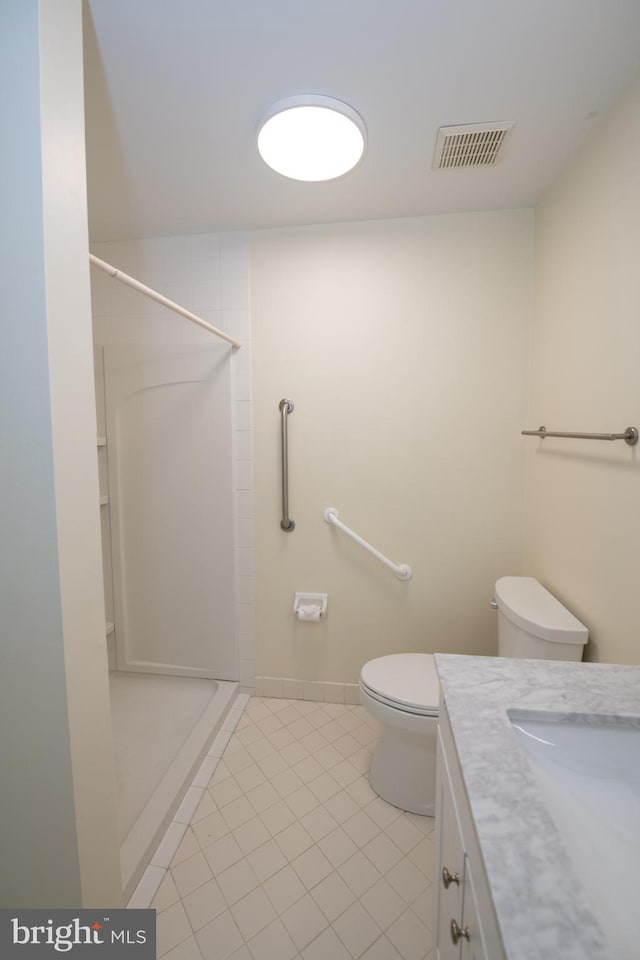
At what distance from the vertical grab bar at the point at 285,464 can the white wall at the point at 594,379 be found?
1088 mm

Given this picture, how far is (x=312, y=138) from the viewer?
1.28m

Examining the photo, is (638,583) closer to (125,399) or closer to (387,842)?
(387,842)

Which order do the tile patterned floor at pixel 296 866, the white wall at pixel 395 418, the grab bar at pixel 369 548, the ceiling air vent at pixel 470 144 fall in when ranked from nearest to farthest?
the tile patterned floor at pixel 296 866 < the ceiling air vent at pixel 470 144 < the white wall at pixel 395 418 < the grab bar at pixel 369 548

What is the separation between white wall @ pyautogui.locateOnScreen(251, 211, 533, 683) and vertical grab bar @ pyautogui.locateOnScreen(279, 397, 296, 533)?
4cm

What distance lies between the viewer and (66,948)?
899 mm

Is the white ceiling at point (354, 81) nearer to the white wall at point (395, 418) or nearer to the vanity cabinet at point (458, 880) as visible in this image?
the white wall at point (395, 418)

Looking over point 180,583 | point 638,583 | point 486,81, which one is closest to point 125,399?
point 180,583

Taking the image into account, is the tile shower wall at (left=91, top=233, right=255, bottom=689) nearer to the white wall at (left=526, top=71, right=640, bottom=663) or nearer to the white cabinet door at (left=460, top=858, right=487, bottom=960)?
the white wall at (left=526, top=71, right=640, bottom=663)

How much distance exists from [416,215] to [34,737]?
2189mm

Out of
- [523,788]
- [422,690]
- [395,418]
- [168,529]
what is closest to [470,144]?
[395,418]

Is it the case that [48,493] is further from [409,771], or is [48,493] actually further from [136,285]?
[409,771]

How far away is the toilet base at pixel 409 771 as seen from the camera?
4.83ft

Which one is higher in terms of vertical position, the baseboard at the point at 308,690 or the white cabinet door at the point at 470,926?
the white cabinet door at the point at 470,926

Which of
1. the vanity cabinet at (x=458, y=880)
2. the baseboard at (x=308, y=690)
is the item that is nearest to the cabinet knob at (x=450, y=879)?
the vanity cabinet at (x=458, y=880)
